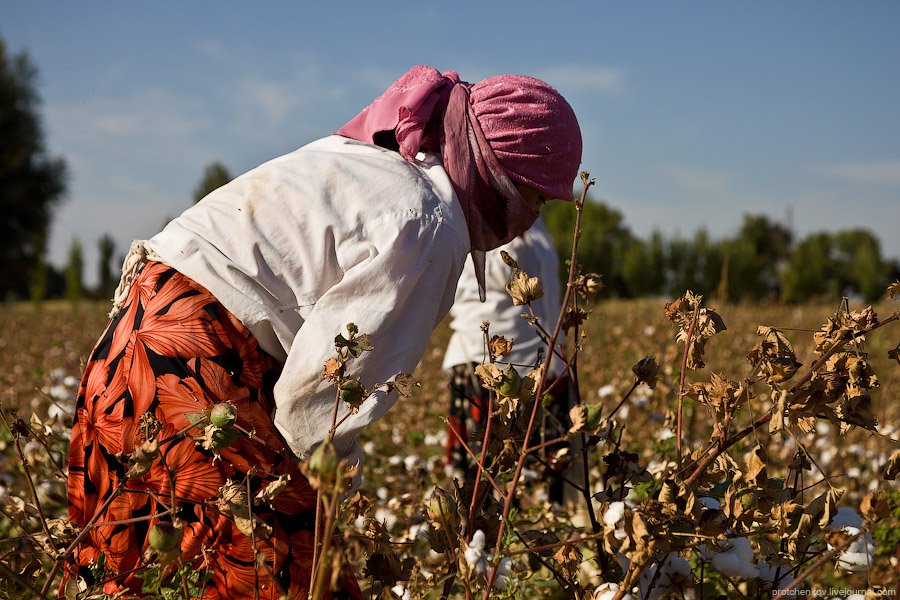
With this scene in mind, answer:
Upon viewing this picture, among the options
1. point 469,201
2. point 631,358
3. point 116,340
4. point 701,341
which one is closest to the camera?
point 701,341

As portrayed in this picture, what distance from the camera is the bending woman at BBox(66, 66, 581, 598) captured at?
1.44 metres

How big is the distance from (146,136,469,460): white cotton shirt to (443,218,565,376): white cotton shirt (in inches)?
94.8

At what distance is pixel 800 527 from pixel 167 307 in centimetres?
103

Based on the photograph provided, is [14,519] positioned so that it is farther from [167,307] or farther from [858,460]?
[858,460]

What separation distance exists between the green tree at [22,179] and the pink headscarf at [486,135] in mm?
27053

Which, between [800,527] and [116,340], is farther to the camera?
[116,340]

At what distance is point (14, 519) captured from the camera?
4.49ft


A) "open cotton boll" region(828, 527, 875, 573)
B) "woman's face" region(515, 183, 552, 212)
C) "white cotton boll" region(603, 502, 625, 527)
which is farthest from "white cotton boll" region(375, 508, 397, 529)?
"white cotton boll" region(603, 502, 625, 527)

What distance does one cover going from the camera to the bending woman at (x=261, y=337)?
1.44 meters

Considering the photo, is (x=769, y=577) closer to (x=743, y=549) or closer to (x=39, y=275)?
(x=743, y=549)

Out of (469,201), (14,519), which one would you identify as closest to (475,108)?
(469,201)

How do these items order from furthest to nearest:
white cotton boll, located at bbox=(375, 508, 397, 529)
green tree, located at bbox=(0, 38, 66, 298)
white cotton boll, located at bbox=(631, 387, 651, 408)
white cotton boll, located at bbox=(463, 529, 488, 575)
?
1. green tree, located at bbox=(0, 38, 66, 298)
2. white cotton boll, located at bbox=(375, 508, 397, 529)
3. white cotton boll, located at bbox=(631, 387, 651, 408)
4. white cotton boll, located at bbox=(463, 529, 488, 575)

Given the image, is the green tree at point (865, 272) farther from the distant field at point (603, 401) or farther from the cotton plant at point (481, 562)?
the cotton plant at point (481, 562)

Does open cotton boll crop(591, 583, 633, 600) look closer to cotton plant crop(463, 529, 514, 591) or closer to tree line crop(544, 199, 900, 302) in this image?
cotton plant crop(463, 529, 514, 591)
